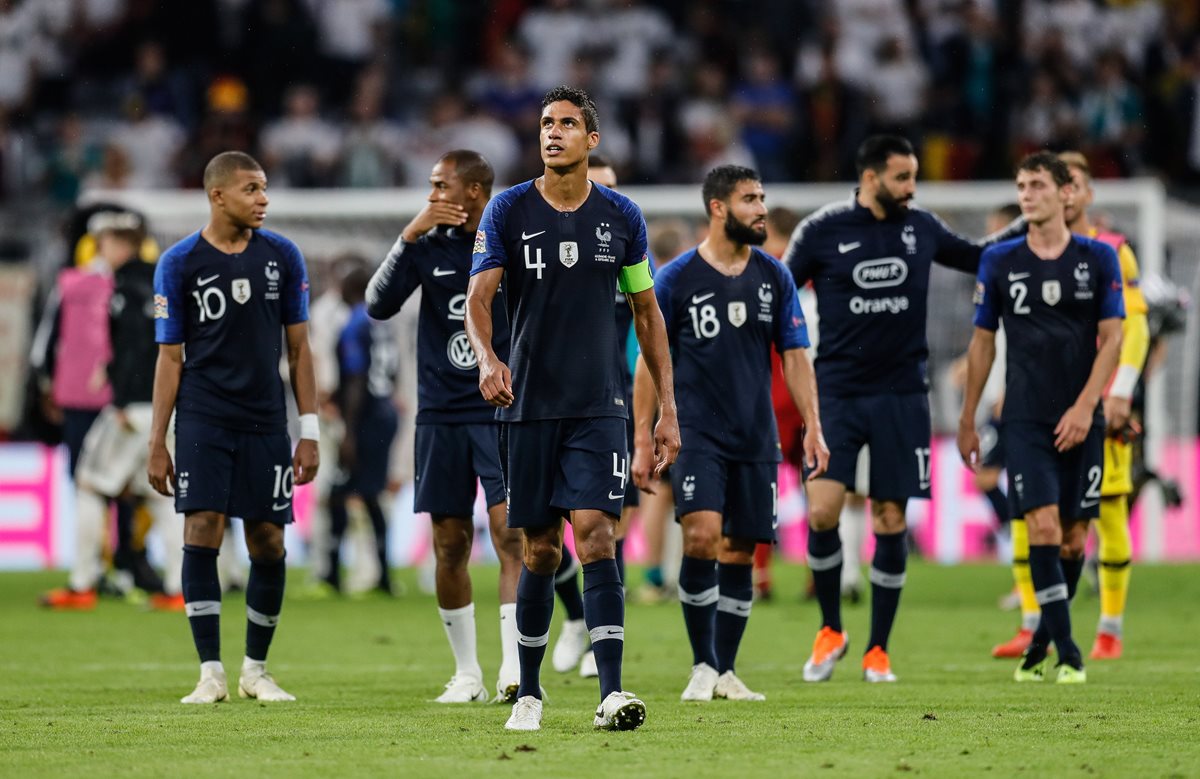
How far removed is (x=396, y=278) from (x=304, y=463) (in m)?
0.95

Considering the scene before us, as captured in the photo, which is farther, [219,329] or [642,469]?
[219,329]

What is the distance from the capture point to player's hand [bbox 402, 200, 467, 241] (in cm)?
870

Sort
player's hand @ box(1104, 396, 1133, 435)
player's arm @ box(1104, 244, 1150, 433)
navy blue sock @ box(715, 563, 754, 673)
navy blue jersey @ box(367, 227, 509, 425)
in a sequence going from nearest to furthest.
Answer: navy blue jersey @ box(367, 227, 509, 425), navy blue sock @ box(715, 563, 754, 673), player's hand @ box(1104, 396, 1133, 435), player's arm @ box(1104, 244, 1150, 433)

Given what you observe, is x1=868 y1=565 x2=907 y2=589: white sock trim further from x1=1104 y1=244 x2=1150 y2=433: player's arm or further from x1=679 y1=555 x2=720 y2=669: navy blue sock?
x1=1104 y1=244 x2=1150 y2=433: player's arm

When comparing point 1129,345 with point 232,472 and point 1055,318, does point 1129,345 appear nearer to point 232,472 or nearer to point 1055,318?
point 1055,318

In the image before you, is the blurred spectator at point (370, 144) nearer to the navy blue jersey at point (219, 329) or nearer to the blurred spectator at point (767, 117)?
the blurred spectator at point (767, 117)

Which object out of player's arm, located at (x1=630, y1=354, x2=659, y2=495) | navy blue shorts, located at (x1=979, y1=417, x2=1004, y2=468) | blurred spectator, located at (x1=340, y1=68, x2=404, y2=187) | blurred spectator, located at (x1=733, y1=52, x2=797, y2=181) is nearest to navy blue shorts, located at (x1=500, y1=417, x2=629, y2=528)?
player's arm, located at (x1=630, y1=354, x2=659, y2=495)

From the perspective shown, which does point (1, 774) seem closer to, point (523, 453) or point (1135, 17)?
point (523, 453)

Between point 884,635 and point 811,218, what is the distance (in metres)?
2.19

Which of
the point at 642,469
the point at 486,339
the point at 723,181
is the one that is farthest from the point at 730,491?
the point at 486,339

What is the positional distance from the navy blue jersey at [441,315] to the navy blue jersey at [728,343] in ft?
2.81

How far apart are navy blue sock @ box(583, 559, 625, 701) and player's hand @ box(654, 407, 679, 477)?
44 cm

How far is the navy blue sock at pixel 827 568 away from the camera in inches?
392

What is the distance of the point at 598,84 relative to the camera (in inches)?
939
